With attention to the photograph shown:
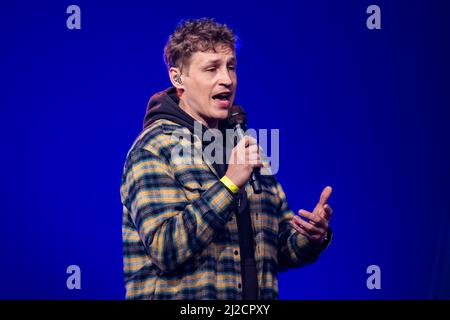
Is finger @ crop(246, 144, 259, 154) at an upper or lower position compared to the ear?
lower

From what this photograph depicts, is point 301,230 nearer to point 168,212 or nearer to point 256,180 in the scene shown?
point 256,180

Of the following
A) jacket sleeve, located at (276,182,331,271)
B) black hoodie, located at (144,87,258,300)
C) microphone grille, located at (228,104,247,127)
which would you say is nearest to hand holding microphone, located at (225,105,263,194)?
black hoodie, located at (144,87,258,300)

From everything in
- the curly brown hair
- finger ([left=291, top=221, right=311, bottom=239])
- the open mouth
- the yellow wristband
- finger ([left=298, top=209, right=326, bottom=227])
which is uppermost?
the curly brown hair

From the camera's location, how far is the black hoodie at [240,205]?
1892 mm

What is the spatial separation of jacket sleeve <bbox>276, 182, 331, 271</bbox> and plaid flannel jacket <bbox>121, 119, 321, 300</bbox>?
0.12m

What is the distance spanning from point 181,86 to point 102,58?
0.82m

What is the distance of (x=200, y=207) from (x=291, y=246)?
0.48 meters

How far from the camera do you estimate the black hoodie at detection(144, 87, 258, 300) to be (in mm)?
1892

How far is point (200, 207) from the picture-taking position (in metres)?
1.74

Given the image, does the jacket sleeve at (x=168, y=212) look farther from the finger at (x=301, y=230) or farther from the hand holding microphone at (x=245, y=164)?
the finger at (x=301, y=230)

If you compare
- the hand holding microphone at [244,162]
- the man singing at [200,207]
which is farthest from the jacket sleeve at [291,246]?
the hand holding microphone at [244,162]

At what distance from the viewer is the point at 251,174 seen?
1791mm

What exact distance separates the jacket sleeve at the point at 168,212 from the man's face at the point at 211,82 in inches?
10.3

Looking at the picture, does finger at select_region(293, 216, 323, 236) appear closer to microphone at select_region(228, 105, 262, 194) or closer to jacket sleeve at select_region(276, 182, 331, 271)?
jacket sleeve at select_region(276, 182, 331, 271)
